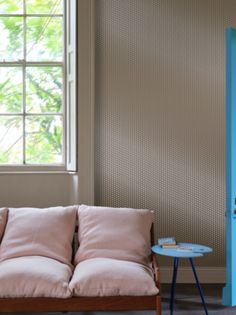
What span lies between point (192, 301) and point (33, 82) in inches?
109

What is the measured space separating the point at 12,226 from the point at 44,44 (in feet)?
7.10

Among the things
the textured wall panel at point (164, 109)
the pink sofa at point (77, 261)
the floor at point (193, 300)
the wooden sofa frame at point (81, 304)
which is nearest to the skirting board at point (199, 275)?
the floor at point (193, 300)

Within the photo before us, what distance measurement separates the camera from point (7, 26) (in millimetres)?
5617

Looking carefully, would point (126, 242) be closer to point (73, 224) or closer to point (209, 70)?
point (73, 224)

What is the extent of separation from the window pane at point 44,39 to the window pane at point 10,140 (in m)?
0.71

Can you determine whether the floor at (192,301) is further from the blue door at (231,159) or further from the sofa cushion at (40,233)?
the sofa cushion at (40,233)

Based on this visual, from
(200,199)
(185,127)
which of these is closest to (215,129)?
(185,127)

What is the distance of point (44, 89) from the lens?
5.61 metres

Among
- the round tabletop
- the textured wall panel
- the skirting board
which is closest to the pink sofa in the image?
the round tabletop

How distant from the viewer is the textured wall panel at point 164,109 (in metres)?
5.27

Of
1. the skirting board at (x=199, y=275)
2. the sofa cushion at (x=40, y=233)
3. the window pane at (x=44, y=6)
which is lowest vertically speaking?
the skirting board at (x=199, y=275)

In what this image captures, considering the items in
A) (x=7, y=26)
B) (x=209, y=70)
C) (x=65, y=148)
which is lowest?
(x=65, y=148)

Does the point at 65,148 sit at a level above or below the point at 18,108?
below

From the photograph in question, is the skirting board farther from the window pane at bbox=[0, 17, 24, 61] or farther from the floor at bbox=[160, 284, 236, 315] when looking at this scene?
the window pane at bbox=[0, 17, 24, 61]
